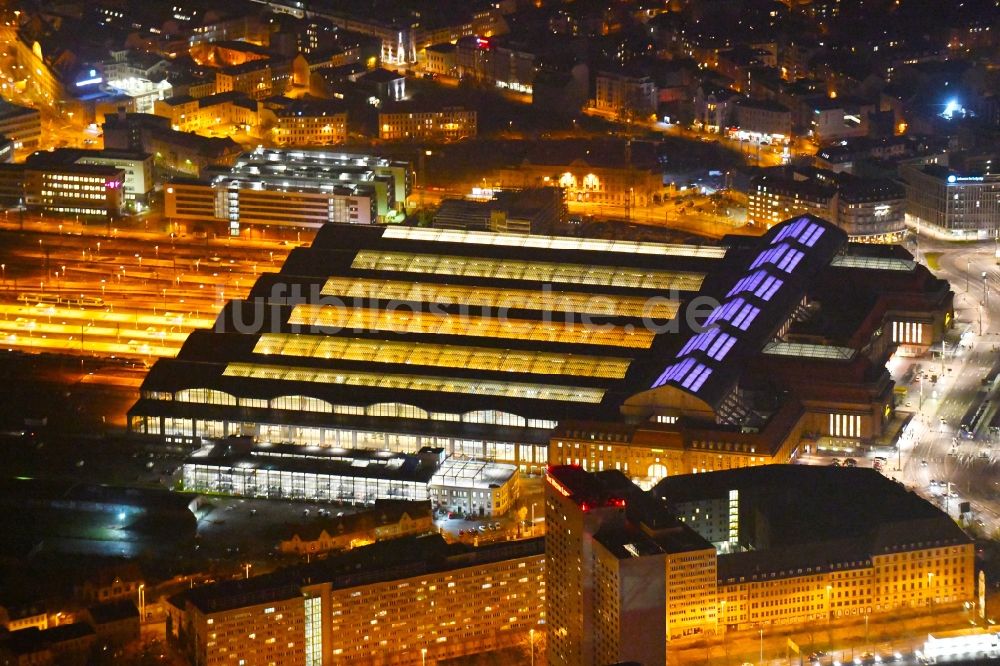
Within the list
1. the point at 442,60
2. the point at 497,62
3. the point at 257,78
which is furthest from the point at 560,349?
the point at 442,60

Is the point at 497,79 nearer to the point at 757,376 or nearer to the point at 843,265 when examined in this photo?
the point at 843,265

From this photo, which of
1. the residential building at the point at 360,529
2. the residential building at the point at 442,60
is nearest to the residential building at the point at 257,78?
the residential building at the point at 442,60

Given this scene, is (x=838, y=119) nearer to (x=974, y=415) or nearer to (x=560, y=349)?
(x=560, y=349)

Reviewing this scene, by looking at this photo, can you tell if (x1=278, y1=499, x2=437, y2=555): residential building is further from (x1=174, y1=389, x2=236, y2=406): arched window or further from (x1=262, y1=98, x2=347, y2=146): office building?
(x1=262, y1=98, x2=347, y2=146): office building

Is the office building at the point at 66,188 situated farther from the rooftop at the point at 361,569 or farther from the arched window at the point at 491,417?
the rooftop at the point at 361,569

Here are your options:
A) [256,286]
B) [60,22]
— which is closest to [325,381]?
[256,286]
